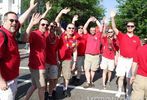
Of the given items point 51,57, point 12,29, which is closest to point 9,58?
point 12,29

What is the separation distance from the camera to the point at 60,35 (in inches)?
375

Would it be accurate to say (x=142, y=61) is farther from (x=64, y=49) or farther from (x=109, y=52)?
(x=109, y=52)

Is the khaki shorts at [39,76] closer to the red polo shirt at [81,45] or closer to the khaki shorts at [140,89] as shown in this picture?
the khaki shorts at [140,89]

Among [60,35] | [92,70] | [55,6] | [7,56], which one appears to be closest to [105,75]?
[92,70]

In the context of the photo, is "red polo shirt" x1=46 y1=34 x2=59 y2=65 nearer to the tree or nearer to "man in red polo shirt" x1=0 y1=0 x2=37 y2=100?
"man in red polo shirt" x1=0 y1=0 x2=37 y2=100

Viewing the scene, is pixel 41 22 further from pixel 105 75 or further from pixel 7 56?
pixel 105 75

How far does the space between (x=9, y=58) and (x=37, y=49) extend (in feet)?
7.48

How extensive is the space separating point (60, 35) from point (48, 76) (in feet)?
4.72

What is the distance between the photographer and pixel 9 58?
5113 mm

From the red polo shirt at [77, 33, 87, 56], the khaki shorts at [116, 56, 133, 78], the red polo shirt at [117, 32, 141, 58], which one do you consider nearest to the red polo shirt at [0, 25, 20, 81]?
the red polo shirt at [117, 32, 141, 58]

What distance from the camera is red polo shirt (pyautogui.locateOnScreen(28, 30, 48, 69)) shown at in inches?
289

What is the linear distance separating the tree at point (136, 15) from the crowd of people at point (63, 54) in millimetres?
32251

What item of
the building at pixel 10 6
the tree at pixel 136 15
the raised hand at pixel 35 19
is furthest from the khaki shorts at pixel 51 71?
the building at pixel 10 6

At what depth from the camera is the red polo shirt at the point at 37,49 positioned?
7340 mm
